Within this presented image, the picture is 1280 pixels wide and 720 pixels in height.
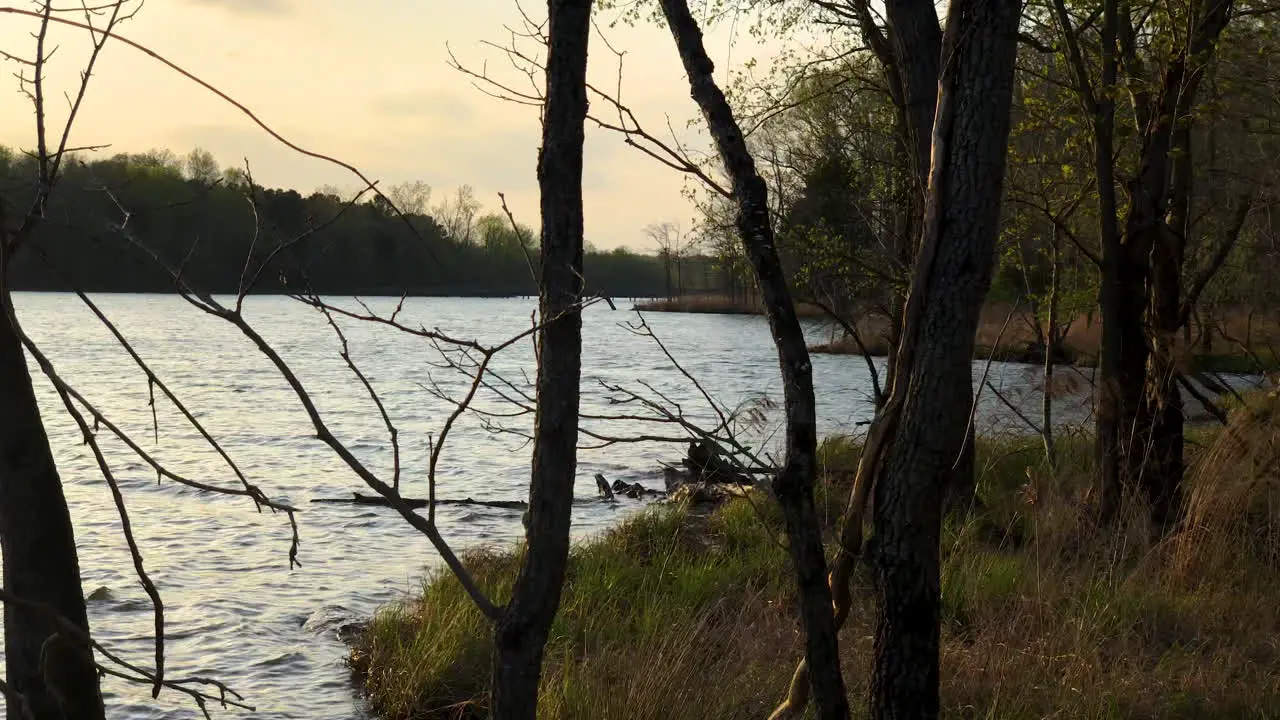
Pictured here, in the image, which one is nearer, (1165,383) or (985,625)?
(985,625)

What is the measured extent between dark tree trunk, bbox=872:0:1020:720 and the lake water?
81 cm

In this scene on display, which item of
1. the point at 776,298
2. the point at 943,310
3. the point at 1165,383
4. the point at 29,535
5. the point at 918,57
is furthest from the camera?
the point at 1165,383

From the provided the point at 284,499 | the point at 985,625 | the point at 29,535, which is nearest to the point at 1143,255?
the point at 985,625

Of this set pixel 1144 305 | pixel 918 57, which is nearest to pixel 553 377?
pixel 918 57

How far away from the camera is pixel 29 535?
2418mm

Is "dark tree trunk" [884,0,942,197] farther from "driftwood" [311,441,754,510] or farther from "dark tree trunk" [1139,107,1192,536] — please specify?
"driftwood" [311,441,754,510]

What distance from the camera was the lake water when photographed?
7.09 meters

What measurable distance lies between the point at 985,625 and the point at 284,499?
8697 millimetres

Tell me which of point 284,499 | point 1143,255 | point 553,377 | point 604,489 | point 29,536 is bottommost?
point 284,499

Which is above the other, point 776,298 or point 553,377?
point 776,298

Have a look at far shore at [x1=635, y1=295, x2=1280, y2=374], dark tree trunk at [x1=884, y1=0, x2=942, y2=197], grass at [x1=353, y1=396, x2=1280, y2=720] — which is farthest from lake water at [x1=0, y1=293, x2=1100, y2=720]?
dark tree trunk at [x1=884, y1=0, x2=942, y2=197]

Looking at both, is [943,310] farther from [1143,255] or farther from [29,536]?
[1143,255]

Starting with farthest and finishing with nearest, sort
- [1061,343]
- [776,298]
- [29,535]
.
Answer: [1061,343] < [776,298] < [29,535]

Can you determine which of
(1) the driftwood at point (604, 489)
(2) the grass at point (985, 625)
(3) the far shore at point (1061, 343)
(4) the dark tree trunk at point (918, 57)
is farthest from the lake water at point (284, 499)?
(4) the dark tree trunk at point (918, 57)
